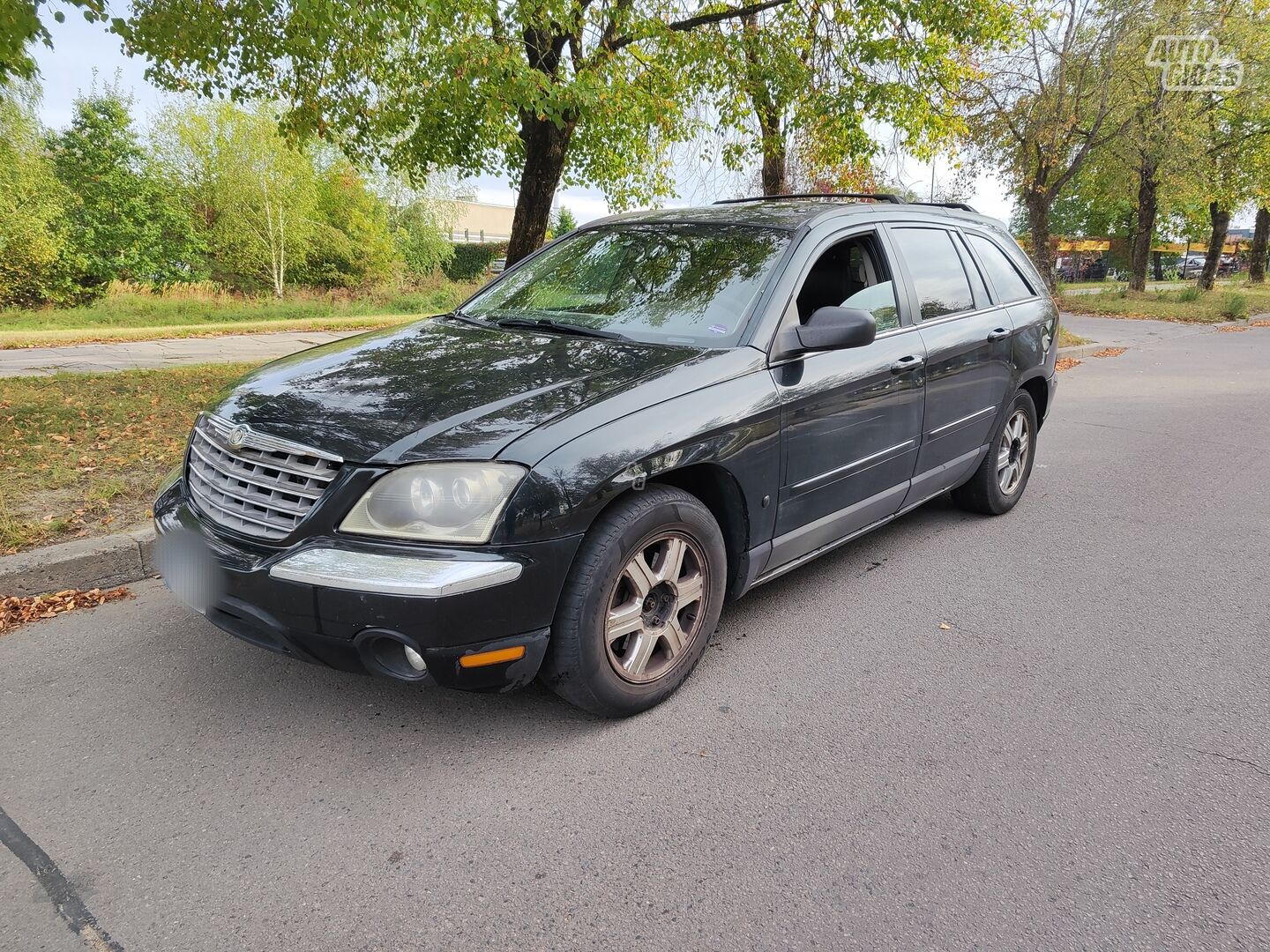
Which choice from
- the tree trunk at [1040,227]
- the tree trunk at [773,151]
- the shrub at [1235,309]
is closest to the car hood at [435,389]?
the tree trunk at [773,151]

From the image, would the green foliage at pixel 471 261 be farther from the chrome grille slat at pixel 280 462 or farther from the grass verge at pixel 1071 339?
the chrome grille slat at pixel 280 462

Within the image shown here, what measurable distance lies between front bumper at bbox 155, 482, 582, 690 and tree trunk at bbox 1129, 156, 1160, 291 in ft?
80.4

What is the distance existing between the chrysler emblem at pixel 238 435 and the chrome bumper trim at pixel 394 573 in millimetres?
491

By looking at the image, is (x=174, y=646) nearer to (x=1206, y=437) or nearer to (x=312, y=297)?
(x=1206, y=437)

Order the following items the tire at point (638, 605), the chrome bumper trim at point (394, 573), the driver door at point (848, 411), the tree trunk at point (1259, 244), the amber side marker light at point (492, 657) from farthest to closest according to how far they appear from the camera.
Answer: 1. the tree trunk at point (1259, 244)
2. the driver door at point (848, 411)
3. the tire at point (638, 605)
4. the amber side marker light at point (492, 657)
5. the chrome bumper trim at point (394, 573)

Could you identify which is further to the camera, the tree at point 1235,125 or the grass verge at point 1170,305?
the grass verge at point 1170,305

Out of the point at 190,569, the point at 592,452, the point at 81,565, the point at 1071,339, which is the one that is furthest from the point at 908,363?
the point at 1071,339

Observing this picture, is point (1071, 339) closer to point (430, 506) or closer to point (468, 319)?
point (468, 319)

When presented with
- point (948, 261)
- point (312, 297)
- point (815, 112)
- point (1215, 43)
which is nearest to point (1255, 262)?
point (1215, 43)

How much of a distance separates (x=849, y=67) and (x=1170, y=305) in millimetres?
17200

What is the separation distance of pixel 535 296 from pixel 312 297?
25.3 metres

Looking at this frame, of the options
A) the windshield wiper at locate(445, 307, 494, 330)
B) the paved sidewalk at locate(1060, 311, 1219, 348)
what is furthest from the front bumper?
the paved sidewalk at locate(1060, 311, 1219, 348)

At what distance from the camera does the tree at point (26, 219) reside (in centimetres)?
2281

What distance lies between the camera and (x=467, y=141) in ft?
33.2
